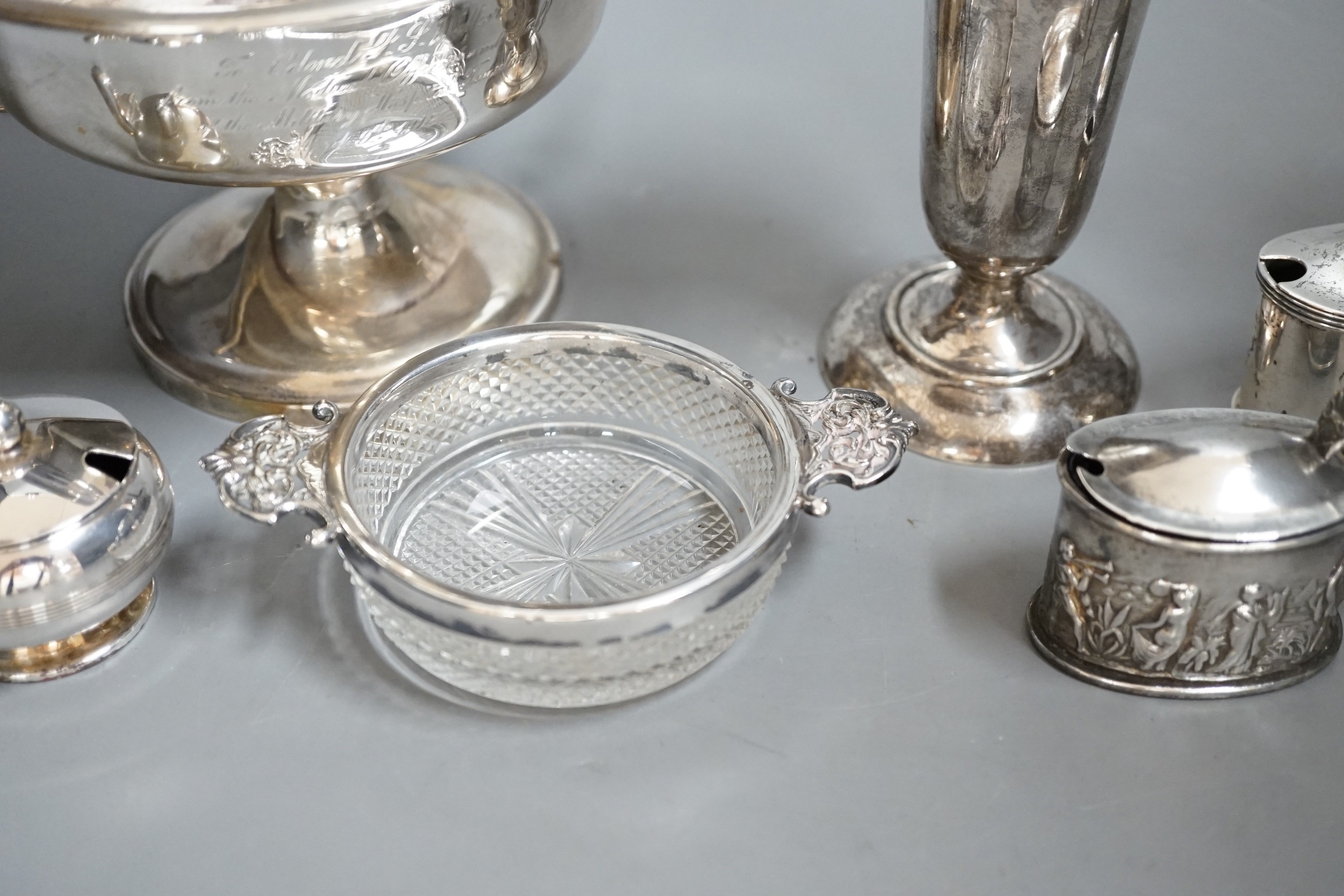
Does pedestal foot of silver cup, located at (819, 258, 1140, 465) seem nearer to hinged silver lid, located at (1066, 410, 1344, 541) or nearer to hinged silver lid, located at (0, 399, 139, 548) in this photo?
hinged silver lid, located at (1066, 410, 1344, 541)

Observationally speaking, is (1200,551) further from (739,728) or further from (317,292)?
(317,292)

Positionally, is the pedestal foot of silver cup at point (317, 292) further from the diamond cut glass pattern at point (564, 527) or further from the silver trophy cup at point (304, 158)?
the diamond cut glass pattern at point (564, 527)

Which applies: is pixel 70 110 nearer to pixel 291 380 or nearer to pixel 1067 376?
pixel 291 380

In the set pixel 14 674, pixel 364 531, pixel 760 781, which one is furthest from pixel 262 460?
pixel 760 781

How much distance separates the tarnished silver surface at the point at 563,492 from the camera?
→ 723mm

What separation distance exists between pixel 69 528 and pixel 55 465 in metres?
0.05

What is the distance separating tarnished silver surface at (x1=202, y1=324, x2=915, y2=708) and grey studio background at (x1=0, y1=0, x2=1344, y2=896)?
5 cm

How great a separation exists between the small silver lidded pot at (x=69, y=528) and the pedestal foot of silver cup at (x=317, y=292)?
6.9 inches

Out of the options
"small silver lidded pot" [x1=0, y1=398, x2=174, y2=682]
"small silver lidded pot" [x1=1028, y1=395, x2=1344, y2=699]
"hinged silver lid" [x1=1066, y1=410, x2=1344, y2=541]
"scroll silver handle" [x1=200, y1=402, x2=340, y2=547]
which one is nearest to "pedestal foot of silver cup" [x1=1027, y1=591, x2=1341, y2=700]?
"small silver lidded pot" [x1=1028, y1=395, x2=1344, y2=699]

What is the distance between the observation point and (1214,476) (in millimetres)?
736

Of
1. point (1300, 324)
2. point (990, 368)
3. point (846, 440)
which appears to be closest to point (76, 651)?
point (846, 440)

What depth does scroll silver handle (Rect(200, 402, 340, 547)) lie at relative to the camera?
29.6 inches

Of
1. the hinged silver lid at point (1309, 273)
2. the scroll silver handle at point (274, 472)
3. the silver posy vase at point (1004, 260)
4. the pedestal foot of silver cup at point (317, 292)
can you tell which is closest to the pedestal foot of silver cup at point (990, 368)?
the silver posy vase at point (1004, 260)

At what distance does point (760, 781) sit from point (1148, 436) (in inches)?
10.6
